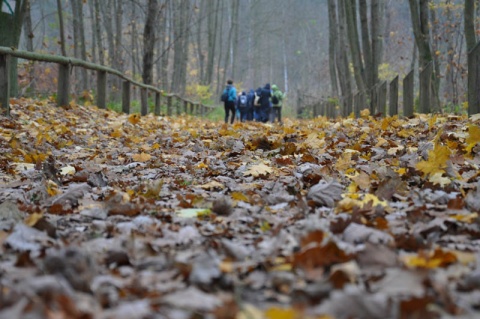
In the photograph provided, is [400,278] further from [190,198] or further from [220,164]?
[220,164]

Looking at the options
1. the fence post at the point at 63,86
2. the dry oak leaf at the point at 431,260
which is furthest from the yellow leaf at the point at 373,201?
the fence post at the point at 63,86

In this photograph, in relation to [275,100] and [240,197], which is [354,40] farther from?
[240,197]

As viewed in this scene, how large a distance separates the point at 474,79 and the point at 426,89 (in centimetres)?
240

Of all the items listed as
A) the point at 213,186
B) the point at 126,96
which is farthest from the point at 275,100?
the point at 213,186

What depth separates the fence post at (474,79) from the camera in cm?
607

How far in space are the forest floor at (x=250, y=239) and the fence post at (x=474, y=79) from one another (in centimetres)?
202

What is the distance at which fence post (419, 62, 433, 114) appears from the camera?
8383 millimetres

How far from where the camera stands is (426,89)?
8.57m

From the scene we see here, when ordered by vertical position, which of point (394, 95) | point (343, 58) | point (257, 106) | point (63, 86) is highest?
point (343, 58)

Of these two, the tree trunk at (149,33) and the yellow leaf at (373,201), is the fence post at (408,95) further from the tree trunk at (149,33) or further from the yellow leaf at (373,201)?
the tree trunk at (149,33)

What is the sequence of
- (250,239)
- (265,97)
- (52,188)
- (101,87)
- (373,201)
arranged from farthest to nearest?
(265,97), (101,87), (52,188), (373,201), (250,239)

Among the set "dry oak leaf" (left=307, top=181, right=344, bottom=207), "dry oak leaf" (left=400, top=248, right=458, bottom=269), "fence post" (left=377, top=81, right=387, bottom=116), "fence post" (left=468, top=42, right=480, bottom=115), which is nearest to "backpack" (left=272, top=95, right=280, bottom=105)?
"fence post" (left=377, top=81, right=387, bottom=116)

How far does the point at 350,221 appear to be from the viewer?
2.18 m

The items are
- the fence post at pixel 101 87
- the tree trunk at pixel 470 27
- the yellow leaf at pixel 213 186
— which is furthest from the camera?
the fence post at pixel 101 87
